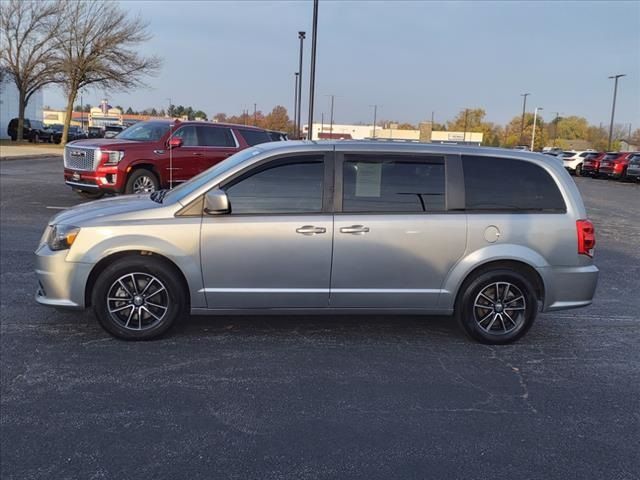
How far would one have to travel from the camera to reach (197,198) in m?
4.84

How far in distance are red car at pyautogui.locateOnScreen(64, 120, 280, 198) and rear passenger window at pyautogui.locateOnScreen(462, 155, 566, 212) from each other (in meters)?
8.27

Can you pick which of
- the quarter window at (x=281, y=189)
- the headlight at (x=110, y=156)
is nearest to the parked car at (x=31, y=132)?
the headlight at (x=110, y=156)

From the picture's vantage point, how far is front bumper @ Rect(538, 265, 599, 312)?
5039mm

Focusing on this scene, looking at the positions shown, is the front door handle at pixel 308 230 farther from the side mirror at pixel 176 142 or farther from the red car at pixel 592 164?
the red car at pixel 592 164

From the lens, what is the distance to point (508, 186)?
202 inches

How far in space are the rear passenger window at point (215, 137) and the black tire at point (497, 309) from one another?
9495 mm

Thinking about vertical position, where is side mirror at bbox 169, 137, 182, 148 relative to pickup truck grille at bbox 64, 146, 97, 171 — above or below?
above

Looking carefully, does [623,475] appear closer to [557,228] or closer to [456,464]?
[456,464]

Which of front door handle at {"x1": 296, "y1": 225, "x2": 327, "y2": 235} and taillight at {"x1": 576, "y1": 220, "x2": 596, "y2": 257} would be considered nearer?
front door handle at {"x1": 296, "y1": 225, "x2": 327, "y2": 235}

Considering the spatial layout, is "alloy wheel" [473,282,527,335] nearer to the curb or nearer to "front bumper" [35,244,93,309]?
"front bumper" [35,244,93,309]

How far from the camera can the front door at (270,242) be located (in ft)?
15.7

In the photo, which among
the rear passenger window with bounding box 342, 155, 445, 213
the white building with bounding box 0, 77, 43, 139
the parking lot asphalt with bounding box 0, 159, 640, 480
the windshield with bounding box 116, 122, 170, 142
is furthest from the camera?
the white building with bounding box 0, 77, 43, 139

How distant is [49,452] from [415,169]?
3.48 metres

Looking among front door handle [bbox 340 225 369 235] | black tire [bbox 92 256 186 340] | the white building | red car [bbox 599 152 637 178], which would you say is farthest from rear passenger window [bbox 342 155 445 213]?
the white building
